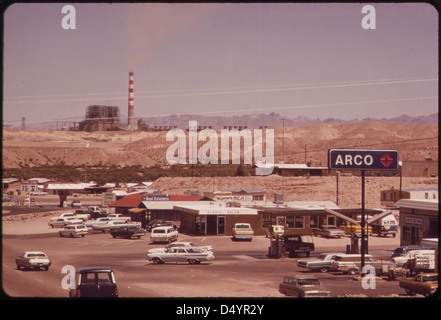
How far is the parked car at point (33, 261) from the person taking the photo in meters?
15.1

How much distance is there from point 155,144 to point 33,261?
5716 centimetres

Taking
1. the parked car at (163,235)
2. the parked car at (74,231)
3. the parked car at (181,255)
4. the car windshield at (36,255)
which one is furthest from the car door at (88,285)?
the parked car at (74,231)

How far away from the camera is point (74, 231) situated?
23.5m

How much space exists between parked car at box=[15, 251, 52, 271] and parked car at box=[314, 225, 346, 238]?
13.7m

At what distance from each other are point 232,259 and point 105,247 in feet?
17.3

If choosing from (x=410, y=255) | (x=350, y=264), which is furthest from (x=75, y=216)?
(x=410, y=255)

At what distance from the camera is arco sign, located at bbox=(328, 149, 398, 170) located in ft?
34.0

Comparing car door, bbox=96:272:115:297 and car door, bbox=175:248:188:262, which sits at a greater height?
car door, bbox=96:272:115:297

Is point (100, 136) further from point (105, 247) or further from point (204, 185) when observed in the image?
point (105, 247)

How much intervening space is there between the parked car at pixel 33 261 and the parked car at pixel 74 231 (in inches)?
302

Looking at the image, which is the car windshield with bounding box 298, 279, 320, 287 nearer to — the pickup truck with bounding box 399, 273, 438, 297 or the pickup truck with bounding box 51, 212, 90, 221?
the pickup truck with bounding box 399, 273, 438, 297

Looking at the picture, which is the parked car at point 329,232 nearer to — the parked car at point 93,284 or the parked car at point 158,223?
the parked car at point 158,223

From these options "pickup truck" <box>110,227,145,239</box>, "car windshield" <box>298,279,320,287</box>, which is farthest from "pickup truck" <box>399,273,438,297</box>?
"pickup truck" <box>110,227,145,239</box>
